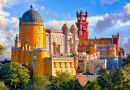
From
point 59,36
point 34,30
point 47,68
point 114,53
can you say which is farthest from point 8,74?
point 114,53

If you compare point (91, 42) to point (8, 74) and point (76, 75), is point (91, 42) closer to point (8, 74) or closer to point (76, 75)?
point (76, 75)

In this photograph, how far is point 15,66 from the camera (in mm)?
77812

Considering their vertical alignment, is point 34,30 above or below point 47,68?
above

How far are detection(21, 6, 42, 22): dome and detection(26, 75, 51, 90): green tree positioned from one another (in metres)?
19.2

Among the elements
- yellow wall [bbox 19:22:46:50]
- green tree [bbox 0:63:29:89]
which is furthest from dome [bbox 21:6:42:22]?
green tree [bbox 0:63:29:89]

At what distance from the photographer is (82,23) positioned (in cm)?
12606

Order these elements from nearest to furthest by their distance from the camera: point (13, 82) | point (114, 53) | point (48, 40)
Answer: point (13, 82) → point (48, 40) → point (114, 53)

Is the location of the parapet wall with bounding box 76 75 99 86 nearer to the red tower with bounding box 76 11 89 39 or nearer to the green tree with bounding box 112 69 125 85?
the green tree with bounding box 112 69 125 85

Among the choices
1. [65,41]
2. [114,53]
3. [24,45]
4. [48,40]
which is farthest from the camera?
[114,53]

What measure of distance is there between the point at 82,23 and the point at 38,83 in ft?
190

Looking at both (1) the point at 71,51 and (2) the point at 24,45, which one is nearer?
(2) the point at 24,45

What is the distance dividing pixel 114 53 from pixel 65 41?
61.9ft

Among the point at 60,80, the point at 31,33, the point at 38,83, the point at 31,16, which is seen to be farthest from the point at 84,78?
the point at 31,16

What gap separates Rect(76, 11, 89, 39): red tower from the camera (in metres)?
126
